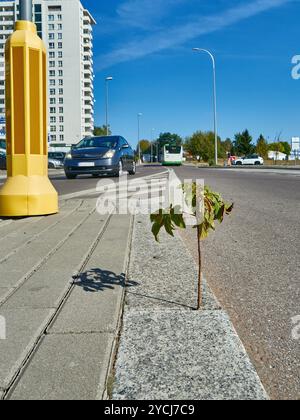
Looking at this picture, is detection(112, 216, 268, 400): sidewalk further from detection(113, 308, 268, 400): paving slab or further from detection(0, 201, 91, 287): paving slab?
detection(0, 201, 91, 287): paving slab

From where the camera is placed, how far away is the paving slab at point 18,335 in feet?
5.26

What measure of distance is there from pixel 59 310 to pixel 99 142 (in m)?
12.9

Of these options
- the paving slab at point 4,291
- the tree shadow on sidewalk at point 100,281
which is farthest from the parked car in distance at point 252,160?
the paving slab at point 4,291

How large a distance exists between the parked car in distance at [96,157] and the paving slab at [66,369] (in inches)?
482

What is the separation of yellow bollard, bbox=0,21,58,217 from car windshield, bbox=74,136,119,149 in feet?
29.6

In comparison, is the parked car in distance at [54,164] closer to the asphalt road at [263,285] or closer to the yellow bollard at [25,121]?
the yellow bollard at [25,121]

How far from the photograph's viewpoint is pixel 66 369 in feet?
5.17

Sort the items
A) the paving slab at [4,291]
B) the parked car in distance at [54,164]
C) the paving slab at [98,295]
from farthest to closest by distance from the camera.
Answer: the parked car in distance at [54,164]
the paving slab at [4,291]
the paving slab at [98,295]

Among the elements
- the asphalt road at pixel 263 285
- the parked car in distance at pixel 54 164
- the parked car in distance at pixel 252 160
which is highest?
the parked car in distance at pixel 252 160

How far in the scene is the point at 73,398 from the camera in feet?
4.62

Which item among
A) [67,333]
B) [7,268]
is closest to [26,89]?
[7,268]

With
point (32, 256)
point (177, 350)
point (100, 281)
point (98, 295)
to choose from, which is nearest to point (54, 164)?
point (32, 256)

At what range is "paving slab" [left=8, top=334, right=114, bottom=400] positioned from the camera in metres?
1.43

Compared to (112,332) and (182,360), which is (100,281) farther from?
(182,360)
